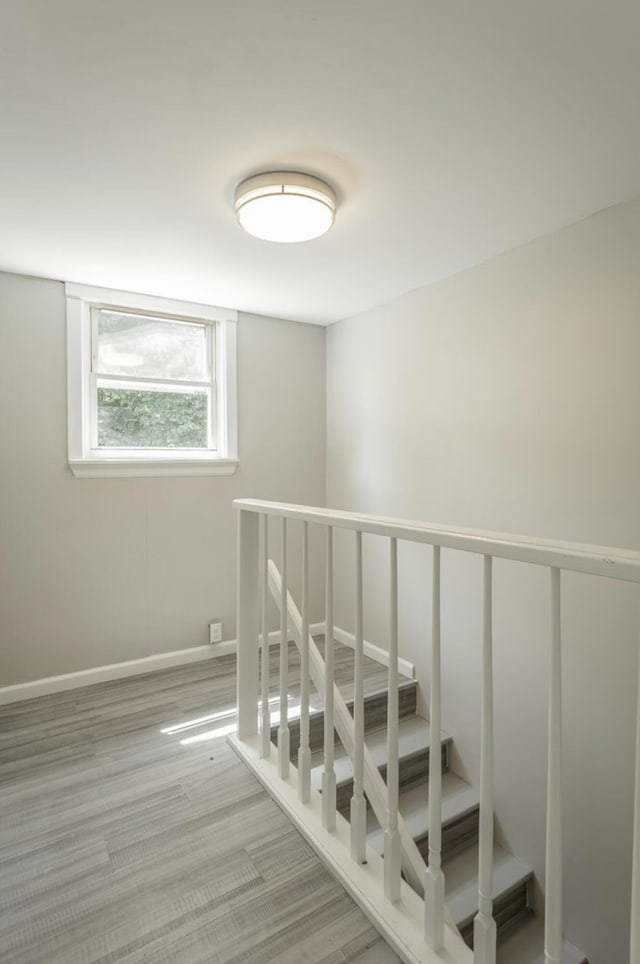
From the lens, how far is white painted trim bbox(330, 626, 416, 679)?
117 inches

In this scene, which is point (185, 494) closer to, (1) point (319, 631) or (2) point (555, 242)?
(1) point (319, 631)

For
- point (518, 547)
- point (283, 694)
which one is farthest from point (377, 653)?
point (518, 547)

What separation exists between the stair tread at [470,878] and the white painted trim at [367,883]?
99 cm

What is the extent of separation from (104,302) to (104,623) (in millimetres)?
1885

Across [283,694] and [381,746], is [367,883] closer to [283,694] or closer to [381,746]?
[283,694]

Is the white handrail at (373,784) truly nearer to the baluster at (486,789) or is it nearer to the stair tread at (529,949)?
the baluster at (486,789)

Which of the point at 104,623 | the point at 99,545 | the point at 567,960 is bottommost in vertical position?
the point at 567,960

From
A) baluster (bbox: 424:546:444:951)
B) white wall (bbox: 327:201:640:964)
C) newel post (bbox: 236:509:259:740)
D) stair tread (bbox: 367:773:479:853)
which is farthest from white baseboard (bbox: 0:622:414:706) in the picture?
baluster (bbox: 424:546:444:951)

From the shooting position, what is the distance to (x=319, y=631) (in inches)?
143

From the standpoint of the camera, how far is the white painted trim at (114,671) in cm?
261

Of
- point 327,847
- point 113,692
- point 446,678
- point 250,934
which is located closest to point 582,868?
point 446,678

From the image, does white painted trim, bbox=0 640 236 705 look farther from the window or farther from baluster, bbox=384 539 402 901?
baluster, bbox=384 539 402 901

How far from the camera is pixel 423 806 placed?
95.3 inches

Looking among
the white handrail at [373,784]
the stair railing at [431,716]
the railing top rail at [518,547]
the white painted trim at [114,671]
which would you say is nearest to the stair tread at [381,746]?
the stair railing at [431,716]
